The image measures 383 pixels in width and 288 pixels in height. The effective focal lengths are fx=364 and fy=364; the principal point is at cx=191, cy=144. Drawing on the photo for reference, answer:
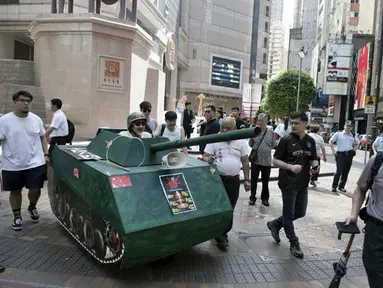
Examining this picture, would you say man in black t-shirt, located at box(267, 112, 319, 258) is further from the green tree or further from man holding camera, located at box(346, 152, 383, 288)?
the green tree

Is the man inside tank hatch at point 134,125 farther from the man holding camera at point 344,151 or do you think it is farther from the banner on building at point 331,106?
the banner on building at point 331,106

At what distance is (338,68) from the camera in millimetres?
44531

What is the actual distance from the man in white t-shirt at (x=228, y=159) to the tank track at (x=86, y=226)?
5.36 ft

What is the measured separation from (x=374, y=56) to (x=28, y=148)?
4004 cm

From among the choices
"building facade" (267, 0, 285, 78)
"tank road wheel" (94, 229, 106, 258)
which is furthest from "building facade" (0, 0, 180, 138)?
"building facade" (267, 0, 285, 78)

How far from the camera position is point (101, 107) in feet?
40.2

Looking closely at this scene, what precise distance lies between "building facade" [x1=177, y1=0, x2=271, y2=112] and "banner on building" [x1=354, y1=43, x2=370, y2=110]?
869 inches

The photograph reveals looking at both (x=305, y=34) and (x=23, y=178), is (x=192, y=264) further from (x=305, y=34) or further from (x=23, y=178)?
(x=305, y=34)

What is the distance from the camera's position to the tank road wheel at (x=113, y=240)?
333 centimetres

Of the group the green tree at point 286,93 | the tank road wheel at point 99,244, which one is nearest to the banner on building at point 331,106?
the green tree at point 286,93

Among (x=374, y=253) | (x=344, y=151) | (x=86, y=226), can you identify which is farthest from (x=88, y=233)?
(x=344, y=151)

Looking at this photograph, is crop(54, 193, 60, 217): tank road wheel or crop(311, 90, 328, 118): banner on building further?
crop(311, 90, 328, 118): banner on building

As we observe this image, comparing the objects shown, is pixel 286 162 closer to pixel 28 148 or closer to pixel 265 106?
pixel 28 148

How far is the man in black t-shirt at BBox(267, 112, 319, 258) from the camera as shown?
4.49m
